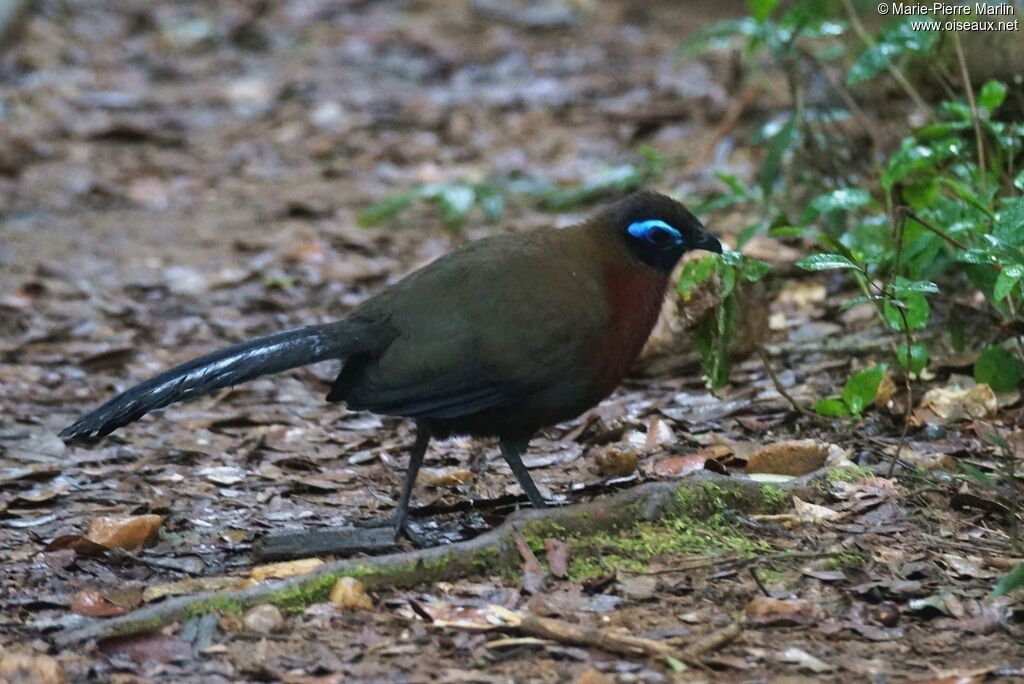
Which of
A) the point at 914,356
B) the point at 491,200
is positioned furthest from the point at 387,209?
the point at 914,356

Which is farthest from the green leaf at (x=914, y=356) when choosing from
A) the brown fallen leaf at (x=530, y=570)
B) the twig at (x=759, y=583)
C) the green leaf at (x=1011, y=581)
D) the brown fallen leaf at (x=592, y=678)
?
the brown fallen leaf at (x=592, y=678)

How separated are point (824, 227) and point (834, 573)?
9.82 feet

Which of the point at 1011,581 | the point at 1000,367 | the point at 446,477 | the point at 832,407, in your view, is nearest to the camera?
the point at 1011,581

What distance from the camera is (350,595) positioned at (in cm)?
369

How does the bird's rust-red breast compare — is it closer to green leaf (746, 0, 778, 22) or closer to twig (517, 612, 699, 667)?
twig (517, 612, 699, 667)

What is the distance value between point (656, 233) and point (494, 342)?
2.32 ft

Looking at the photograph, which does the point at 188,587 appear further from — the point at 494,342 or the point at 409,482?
the point at 494,342

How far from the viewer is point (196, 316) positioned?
7.09 meters

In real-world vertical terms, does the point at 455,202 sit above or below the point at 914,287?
below

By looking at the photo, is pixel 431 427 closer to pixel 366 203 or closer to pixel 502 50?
pixel 366 203

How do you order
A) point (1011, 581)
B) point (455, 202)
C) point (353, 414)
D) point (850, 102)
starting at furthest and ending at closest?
1. point (455, 202)
2. point (850, 102)
3. point (353, 414)
4. point (1011, 581)

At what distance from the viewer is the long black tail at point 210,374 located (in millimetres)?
4125

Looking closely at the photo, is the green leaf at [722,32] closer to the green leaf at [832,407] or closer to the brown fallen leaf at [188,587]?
the green leaf at [832,407]

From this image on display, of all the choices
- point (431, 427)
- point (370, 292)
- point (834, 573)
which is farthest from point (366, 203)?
point (834, 573)
